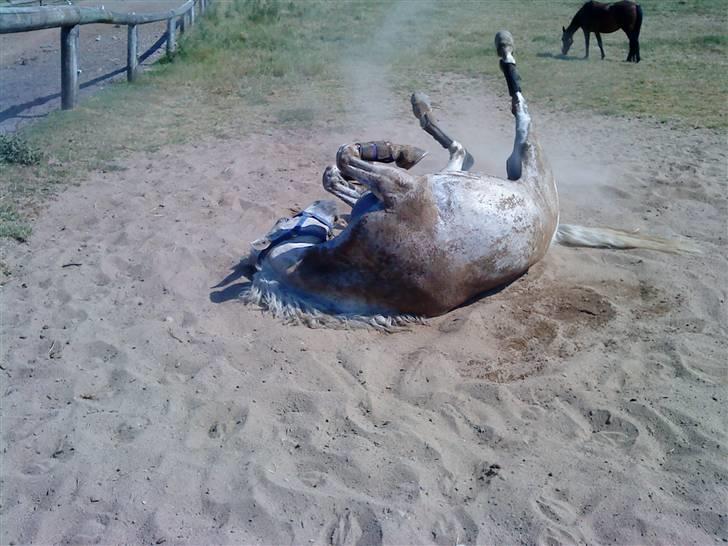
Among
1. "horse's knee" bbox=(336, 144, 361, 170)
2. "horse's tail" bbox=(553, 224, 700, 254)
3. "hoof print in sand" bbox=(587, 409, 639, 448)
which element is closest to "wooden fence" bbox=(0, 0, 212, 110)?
"horse's knee" bbox=(336, 144, 361, 170)

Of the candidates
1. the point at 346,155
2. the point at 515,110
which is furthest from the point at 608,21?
the point at 346,155

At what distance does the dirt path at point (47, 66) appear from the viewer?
7.83m

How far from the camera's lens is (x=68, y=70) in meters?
7.68

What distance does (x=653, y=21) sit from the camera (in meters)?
17.3

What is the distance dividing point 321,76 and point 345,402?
7867 millimetres

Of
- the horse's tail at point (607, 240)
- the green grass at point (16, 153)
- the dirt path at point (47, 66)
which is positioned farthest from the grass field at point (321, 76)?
the horse's tail at point (607, 240)

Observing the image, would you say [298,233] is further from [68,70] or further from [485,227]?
[68,70]

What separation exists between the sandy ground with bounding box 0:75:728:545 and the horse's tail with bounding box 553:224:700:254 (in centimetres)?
9

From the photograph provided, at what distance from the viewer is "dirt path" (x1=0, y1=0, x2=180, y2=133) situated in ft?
25.7

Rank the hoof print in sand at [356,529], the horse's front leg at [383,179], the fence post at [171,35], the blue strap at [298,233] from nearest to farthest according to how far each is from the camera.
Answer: the hoof print in sand at [356,529]
the horse's front leg at [383,179]
the blue strap at [298,233]
the fence post at [171,35]

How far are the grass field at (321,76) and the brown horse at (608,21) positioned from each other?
13.5 inches

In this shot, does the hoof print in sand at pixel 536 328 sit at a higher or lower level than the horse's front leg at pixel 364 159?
lower

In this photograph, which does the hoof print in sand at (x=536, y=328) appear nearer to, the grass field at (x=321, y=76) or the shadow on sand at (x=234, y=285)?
the shadow on sand at (x=234, y=285)

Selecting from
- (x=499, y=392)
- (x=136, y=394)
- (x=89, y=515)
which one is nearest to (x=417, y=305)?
(x=499, y=392)
